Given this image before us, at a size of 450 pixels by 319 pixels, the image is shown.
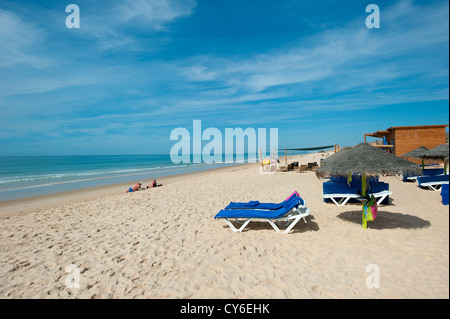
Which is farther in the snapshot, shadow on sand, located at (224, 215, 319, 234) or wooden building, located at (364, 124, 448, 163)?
wooden building, located at (364, 124, 448, 163)

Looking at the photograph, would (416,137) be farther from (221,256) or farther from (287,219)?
(221,256)

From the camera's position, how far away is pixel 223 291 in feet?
11.3

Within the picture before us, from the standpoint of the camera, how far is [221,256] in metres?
4.51

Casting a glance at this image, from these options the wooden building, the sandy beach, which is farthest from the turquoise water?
the wooden building

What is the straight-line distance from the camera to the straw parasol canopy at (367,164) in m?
5.16

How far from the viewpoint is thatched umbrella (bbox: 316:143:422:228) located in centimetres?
516

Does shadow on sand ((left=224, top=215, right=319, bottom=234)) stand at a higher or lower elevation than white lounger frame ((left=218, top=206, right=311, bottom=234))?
lower

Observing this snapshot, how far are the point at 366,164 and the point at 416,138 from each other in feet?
49.4

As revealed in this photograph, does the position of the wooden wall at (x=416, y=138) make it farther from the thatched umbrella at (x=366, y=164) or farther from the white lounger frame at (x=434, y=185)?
the thatched umbrella at (x=366, y=164)

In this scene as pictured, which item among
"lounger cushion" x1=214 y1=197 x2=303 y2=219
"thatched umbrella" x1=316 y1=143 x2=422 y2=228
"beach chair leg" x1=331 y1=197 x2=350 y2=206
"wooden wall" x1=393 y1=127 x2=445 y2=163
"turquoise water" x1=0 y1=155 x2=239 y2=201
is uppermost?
"wooden wall" x1=393 y1=127 x2=445 y2=163

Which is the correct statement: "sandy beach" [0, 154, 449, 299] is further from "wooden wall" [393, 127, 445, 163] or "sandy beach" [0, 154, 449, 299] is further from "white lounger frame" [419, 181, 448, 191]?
"wooden wall" [393, 127, 445, 163]

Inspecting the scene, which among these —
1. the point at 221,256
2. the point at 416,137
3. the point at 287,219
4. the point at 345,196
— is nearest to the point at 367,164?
the point at 287,219
